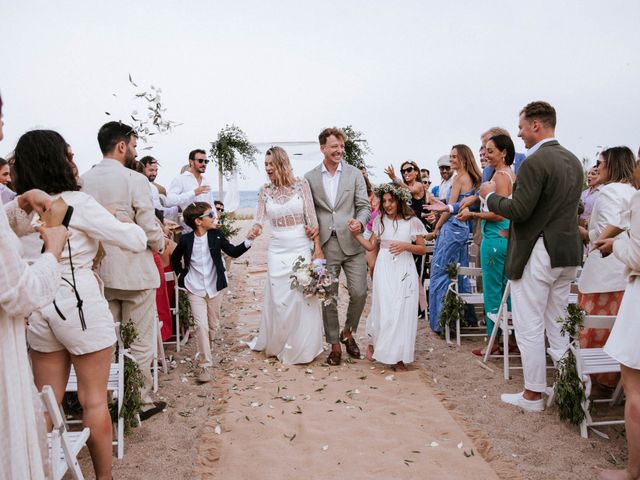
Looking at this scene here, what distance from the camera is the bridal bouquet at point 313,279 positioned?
6.22 m

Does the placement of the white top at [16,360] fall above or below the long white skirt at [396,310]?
A: above

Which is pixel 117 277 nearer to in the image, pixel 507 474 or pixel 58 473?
pixel 58 473

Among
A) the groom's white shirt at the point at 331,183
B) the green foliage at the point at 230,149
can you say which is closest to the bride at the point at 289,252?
the groom's white shirt at the point at 331,183

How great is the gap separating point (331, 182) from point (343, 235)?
659 mm

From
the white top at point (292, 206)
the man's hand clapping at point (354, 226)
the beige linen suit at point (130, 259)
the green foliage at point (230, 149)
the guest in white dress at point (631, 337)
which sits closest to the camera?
the guest in white dress at point (631, 337)

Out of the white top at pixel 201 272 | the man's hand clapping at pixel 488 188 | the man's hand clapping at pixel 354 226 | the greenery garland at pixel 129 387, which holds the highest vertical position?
the man's hand clapping at pixel 488 188

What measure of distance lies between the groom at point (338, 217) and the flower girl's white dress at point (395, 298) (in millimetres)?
395

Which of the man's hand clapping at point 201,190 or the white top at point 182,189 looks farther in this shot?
the white top at point 182,189

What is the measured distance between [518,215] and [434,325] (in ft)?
11.1

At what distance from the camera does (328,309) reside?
6.60m

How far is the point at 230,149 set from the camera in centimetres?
1330

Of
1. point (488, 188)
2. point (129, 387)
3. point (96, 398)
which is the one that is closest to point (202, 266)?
point (129, 387)

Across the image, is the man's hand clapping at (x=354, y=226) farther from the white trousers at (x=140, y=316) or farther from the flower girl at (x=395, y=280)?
the white trousers at (x=140, y=316)

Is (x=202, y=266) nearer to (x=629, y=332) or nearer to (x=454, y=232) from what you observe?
(x=454, y=232)
